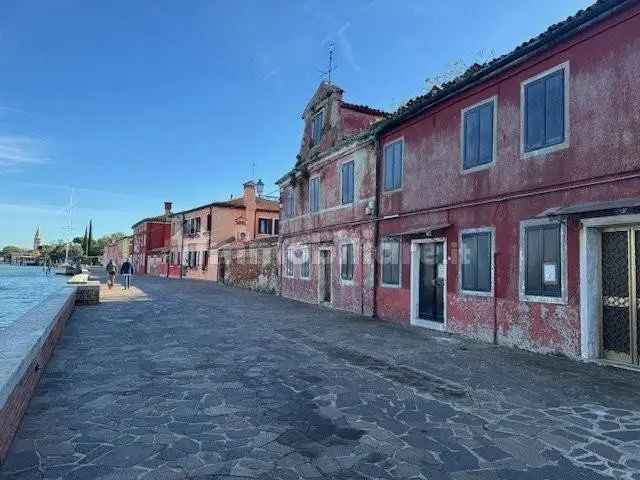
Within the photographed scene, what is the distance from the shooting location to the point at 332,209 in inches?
666

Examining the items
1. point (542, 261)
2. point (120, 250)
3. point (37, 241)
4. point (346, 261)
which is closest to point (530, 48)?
point (542, 261)

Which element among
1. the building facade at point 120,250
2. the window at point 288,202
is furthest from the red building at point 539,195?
the building facade at point 120,250

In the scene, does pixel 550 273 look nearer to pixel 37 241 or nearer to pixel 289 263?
pixel 289 263

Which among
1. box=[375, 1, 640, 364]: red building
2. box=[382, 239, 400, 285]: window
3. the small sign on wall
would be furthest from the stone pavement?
box=[382, 239, 400, 285]: window

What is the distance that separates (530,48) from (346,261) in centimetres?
903

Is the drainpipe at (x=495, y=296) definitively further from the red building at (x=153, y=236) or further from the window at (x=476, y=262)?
the red building at (x=153, y=236)

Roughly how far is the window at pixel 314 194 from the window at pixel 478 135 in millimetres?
8577

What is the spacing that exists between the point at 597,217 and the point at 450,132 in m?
4.41

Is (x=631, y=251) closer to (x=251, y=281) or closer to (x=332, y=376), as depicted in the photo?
(x=332, y=376)

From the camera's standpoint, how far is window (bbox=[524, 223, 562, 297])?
26.4 feet

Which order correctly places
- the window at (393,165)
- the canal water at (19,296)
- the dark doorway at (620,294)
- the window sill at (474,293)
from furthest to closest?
the window at (393,165)
the canal water at (19,296)
the window sill at (474,293)
the dark doorway at (620,294)

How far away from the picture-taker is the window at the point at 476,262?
9594mm

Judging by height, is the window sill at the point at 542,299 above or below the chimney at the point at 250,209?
below

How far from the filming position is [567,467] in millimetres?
3670
